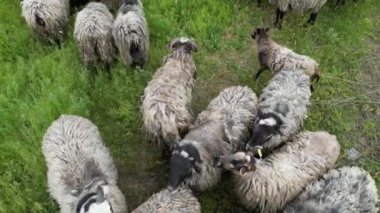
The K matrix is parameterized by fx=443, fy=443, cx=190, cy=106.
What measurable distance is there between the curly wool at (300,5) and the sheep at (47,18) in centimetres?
343

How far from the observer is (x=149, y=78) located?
650 cm

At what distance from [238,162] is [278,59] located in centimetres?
224

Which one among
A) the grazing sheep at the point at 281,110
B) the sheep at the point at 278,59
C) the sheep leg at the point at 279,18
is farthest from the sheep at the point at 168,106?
the sheep leg at the point at 279,18

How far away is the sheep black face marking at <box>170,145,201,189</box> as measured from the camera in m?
4.63

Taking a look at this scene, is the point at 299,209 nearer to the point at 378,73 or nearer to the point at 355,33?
the point at 378,73

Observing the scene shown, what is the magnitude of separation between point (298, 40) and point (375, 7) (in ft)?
5.67

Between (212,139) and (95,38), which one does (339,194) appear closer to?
(212,139)

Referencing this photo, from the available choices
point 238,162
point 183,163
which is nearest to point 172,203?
point 183,163

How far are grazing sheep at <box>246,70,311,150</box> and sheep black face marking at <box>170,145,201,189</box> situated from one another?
0.67 metres

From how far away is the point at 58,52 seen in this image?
683 cm

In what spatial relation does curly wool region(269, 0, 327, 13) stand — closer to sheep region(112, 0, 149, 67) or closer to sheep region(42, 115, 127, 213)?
sheep region(112, 0, 149, 67)

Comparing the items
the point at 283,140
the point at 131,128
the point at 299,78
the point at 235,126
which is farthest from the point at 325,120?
the point at 131,128

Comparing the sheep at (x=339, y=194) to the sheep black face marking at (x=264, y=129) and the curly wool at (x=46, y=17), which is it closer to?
the sheep black face marking at (x=264, y=129)

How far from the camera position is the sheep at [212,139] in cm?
470
